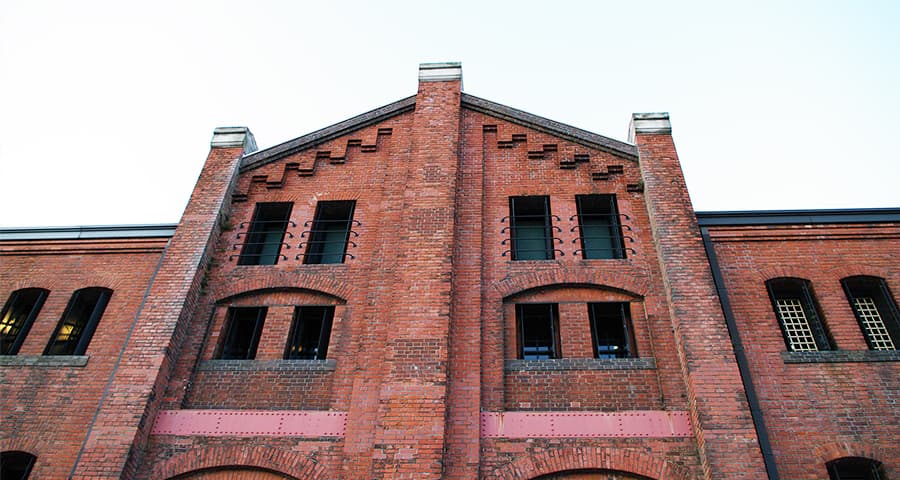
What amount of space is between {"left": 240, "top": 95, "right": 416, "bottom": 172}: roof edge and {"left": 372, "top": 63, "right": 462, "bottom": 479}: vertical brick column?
0.59 meters

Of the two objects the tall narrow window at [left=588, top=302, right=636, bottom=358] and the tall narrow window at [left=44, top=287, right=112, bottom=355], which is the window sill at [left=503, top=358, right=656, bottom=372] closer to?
the tall narrow window at [left=588, top=302, right=636, bottom=358]

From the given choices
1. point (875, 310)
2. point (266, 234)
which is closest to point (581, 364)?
point (875, 310)

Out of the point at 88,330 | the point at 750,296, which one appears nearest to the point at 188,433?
the point at 88,330

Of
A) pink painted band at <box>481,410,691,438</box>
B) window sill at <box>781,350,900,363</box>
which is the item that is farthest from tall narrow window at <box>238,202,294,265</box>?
window sill at <box>781,350,900,363</box>

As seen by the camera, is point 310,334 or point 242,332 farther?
point 242,332

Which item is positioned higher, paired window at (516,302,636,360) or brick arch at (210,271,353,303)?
brick arch at (210,271,353,303)

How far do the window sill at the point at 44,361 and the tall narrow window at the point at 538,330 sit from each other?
7.85m

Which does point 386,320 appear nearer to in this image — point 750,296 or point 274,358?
point 274,358

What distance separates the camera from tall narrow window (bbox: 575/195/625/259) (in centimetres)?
1102

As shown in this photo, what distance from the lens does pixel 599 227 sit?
11.5 metres

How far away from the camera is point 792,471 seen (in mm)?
8289

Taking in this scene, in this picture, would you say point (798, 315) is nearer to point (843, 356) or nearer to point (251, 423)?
point (843, 356)

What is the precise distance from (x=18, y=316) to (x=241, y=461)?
A: 262 inches

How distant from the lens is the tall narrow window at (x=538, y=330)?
32.5ft
